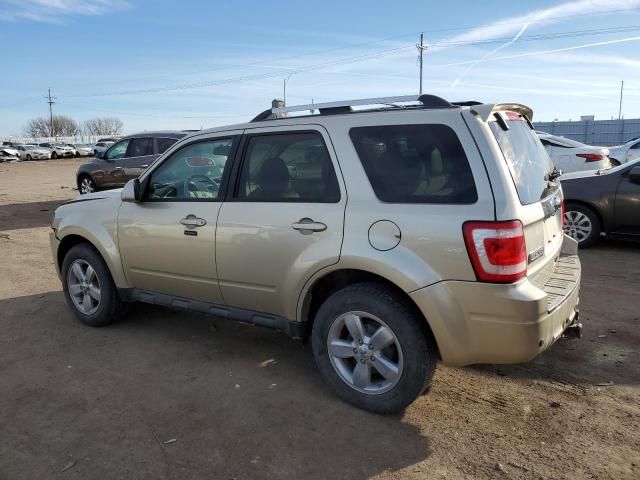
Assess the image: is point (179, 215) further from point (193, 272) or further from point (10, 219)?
point (10, 219)

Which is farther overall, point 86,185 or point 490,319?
point 86,185

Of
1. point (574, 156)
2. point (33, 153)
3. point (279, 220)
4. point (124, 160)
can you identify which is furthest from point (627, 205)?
point (33, 153)

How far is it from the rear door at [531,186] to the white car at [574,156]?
9.14 m

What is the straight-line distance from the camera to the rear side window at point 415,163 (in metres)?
3.02

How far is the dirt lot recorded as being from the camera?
9.46 feet

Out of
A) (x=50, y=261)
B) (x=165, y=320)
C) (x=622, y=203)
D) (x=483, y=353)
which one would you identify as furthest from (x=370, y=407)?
(x=50, y=261)

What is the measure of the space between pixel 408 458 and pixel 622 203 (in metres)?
5.89

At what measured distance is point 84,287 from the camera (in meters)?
4.98

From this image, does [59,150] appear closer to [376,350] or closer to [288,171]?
Result: [288,171]

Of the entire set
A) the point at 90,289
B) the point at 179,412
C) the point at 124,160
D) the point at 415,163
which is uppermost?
the point at 415,163

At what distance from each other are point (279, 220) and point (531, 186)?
1.61 m

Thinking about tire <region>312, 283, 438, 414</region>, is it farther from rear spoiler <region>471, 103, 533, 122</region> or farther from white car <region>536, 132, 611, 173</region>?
white car <region>536, 132, 611, 173</region>

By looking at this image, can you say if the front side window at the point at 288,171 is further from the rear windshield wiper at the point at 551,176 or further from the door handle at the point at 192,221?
the rear windshield wiper at the point at 551,176

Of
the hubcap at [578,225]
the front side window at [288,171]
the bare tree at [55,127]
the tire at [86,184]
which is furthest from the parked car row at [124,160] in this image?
the bare tree at [55,127]
